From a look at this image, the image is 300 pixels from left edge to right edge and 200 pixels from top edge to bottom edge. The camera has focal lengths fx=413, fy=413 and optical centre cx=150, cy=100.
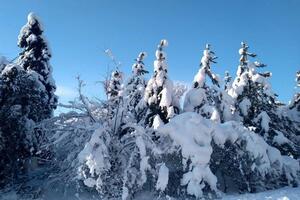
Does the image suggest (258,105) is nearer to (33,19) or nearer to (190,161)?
(190,161)

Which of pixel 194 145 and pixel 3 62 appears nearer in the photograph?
pixel 194 145

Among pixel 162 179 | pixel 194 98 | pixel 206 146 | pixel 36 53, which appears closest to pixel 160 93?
pixel 194 98

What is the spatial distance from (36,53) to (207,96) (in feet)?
39.2

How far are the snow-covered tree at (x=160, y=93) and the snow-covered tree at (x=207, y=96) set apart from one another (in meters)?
1.41

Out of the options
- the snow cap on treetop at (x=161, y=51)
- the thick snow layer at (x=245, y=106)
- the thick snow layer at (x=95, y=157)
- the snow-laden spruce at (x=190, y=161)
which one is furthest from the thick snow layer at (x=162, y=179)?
the thick snow layer at (x=245, y=106)

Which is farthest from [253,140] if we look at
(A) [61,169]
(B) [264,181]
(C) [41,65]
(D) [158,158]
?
(C) [41,65]

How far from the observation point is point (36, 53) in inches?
1108

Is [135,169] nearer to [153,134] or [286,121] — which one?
[153,134]

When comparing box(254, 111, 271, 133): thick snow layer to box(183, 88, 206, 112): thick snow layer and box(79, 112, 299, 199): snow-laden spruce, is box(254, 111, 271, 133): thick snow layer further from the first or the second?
box(183, 88, 206, 112): thick snow layer

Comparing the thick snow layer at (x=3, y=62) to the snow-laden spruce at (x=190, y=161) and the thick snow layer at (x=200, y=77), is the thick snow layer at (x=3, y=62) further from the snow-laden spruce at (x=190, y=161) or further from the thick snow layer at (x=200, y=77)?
the thick snow layer at (x=200, y=77)

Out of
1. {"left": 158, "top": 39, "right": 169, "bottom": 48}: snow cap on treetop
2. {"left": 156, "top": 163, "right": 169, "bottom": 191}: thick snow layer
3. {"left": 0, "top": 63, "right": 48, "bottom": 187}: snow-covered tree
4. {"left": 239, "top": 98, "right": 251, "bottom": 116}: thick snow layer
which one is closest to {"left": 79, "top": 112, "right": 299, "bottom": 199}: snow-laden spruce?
{"left": 156, "top": 163, "right": 169, "bottom": 191}: thick snow layer

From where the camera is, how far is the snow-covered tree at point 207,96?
931 inches

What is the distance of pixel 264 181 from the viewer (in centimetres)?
1948

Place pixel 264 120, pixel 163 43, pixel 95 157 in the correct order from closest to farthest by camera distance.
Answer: pixel 95 157
pixel 264 120
pixel 163 43
